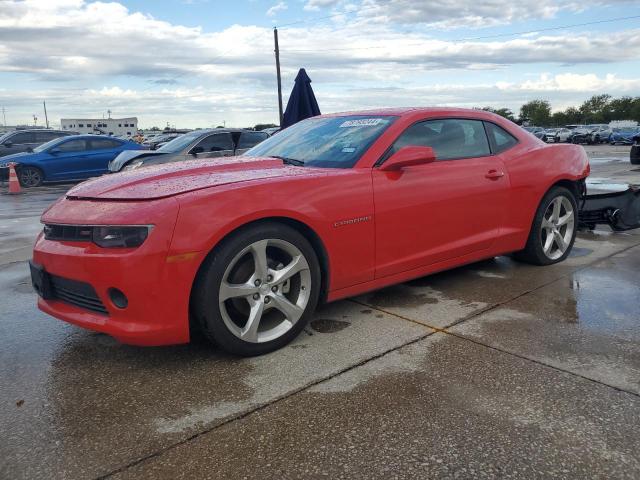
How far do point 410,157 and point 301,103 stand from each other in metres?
6.42

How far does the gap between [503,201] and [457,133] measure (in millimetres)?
649

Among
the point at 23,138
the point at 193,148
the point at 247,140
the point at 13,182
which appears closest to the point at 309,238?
the point at 193,148

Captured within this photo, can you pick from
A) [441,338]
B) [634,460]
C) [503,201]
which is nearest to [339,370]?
[441,338]

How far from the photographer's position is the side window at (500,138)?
4383 millimetres

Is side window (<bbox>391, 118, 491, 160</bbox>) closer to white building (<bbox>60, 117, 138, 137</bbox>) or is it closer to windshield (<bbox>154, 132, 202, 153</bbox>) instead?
windshield (<bbox>154, 132, 202, 153</bbox>)

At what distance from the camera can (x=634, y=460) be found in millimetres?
2023

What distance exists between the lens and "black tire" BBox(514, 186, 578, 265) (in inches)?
181

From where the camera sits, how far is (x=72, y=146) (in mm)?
14289

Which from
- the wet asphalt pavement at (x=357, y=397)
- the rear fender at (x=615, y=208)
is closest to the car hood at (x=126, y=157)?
the wet asphalt pavement at (x=357, y=397)

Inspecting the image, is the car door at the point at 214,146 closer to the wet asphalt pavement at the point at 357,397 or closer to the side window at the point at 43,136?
the wet asphalt pavement at the point at 357,397

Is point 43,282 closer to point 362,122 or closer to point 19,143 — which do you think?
point 362,122

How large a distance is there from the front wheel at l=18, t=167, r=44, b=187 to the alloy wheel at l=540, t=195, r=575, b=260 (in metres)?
13.2

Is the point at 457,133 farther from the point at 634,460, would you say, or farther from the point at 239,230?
the point at 634,460

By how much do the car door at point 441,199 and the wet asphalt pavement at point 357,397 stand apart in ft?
1.35
